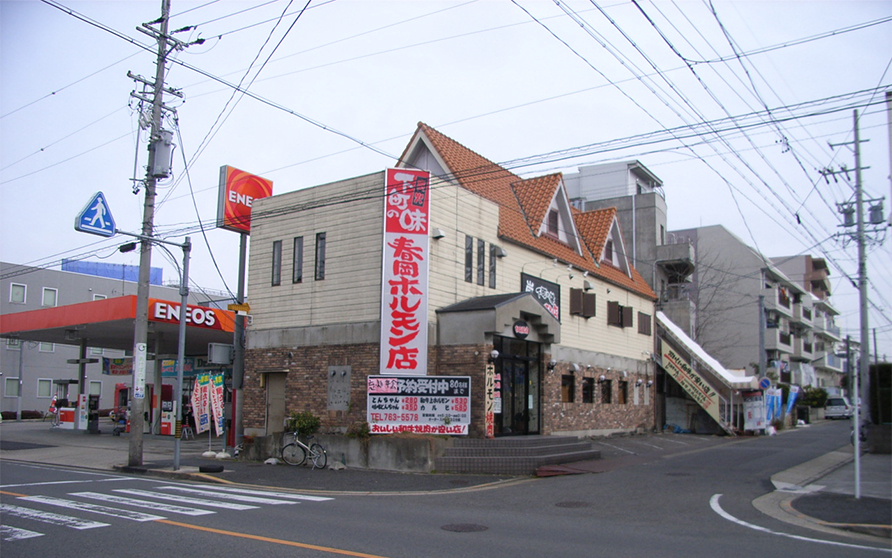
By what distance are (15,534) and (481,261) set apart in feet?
48.9

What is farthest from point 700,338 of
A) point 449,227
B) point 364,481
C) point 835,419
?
point 364,481

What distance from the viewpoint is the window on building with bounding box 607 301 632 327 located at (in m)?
29.5

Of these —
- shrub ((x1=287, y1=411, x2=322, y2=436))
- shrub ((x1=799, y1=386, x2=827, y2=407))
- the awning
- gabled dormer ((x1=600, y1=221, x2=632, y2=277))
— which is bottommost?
shrub ((x1=799, y1=386, x2=827, y2=407))

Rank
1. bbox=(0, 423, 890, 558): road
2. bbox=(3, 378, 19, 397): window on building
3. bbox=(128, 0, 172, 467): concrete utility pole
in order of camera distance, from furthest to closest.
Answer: bbox=(3, 378, 19, 397): window on building < bbox=(128, 0, 172, 467): concrete utility pole < bbox=(0, 423, 890, 558): road

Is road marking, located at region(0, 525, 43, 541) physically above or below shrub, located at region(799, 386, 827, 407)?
above

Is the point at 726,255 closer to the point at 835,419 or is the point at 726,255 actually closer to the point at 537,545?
the point at 835,419

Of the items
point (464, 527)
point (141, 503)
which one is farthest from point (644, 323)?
Answer: point (141, 503)

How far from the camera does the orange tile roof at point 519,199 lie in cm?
2364

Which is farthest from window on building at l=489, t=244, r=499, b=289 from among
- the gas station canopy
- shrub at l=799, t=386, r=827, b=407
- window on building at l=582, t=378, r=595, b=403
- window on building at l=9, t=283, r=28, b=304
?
shrub at l=799, t=386, r=827, b=407

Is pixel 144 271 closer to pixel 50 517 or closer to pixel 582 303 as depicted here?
pixel 50 517

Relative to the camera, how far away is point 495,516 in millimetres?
11086

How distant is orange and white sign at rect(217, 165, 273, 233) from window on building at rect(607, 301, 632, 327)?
1518 cm

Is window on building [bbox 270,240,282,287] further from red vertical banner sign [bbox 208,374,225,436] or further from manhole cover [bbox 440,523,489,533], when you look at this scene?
manhole cover [bbox 440,523,489,533]

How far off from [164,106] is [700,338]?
135 feet
